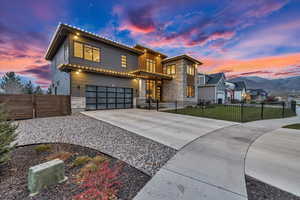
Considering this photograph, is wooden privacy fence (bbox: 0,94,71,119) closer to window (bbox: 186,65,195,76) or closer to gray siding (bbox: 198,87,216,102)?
window (bbox: 186,65,195,76)

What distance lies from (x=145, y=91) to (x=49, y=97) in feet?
33.2

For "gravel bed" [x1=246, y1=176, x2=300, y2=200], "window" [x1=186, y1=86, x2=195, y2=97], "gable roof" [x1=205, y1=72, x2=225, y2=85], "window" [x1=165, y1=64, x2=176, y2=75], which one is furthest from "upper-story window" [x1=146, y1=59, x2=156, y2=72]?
"gravel bed" [x1=246, y1=176, x2=300, y2=200]

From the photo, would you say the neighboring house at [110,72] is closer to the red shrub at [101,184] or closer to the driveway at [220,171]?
the red shrub at [101,184]

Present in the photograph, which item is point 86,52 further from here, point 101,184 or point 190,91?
point 190,91

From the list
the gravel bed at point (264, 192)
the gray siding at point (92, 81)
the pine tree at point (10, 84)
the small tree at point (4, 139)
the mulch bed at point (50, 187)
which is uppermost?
the pine tree at point (10, 84)

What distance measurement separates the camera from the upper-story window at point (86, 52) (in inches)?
432

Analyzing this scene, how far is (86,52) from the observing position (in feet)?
37.9

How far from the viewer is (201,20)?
12625mm

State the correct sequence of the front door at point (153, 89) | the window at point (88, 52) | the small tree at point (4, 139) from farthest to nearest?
the front door at point (153, 89), the window at point (88, 52), the small tree at point (4, 139)

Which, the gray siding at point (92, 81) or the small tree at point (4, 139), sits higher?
the gray siding at point (92, 81)

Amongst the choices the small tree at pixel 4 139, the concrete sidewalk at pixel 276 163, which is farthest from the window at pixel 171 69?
the small tree at pixel 4 139

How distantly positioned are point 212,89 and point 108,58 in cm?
1982

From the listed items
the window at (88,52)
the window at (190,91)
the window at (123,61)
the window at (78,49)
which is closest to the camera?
the window at (78,49)

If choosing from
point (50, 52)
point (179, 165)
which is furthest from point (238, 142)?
point (50, 52)
